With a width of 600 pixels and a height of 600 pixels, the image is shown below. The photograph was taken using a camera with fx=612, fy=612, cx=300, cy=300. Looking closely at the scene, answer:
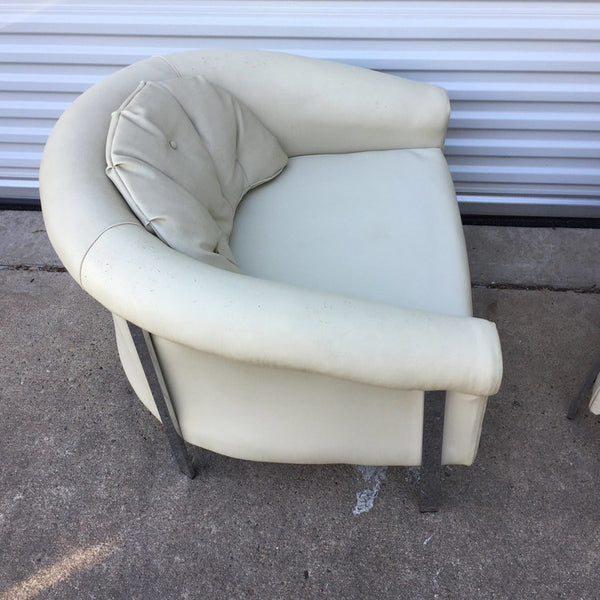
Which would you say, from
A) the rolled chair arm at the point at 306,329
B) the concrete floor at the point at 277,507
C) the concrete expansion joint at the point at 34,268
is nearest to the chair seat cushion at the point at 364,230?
the rolled chair arm at the point at 306,329

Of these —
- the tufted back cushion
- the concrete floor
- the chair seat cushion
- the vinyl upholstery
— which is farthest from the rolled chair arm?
the concrete floor

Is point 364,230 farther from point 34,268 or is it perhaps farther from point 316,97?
point 34,268

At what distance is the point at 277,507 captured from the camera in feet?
4.93

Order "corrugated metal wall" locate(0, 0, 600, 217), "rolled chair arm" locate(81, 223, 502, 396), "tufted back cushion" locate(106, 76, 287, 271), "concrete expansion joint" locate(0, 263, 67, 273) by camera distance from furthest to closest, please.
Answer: "concrete expansion joint" locate(0, 263, 67, 273) < "corrugated metal wall" locate(0, 0, 600, 217) < "tufted back cushion" locate(106, 76, 287, 271) < "rolled chair arm" locate(81, 223, 502, 396)

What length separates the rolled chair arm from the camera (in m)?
1.01

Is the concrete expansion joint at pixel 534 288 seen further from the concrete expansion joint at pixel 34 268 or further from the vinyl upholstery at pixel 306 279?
the concrete expansion joint at pixel 34 268

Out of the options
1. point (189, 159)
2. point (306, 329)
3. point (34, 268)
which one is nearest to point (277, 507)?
point (306, 329)

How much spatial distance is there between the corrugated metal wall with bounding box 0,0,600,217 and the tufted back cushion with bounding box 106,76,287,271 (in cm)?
47

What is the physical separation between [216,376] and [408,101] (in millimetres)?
990

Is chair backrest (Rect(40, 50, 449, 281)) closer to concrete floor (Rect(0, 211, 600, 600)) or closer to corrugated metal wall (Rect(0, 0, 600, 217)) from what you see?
corrugated metal wall (Rect(0, 0, 600, 217))

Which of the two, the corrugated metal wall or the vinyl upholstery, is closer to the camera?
the vinyl upholstery

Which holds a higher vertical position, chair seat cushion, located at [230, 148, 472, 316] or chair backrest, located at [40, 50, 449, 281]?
chair backrest, located at [40, 50, 449, 281]

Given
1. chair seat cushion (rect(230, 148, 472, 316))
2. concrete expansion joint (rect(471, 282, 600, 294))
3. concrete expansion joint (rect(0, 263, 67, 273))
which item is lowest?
concrete expansion joint (rect(471, 282, 600, 294))

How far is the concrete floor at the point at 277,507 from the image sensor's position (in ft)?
4.52
